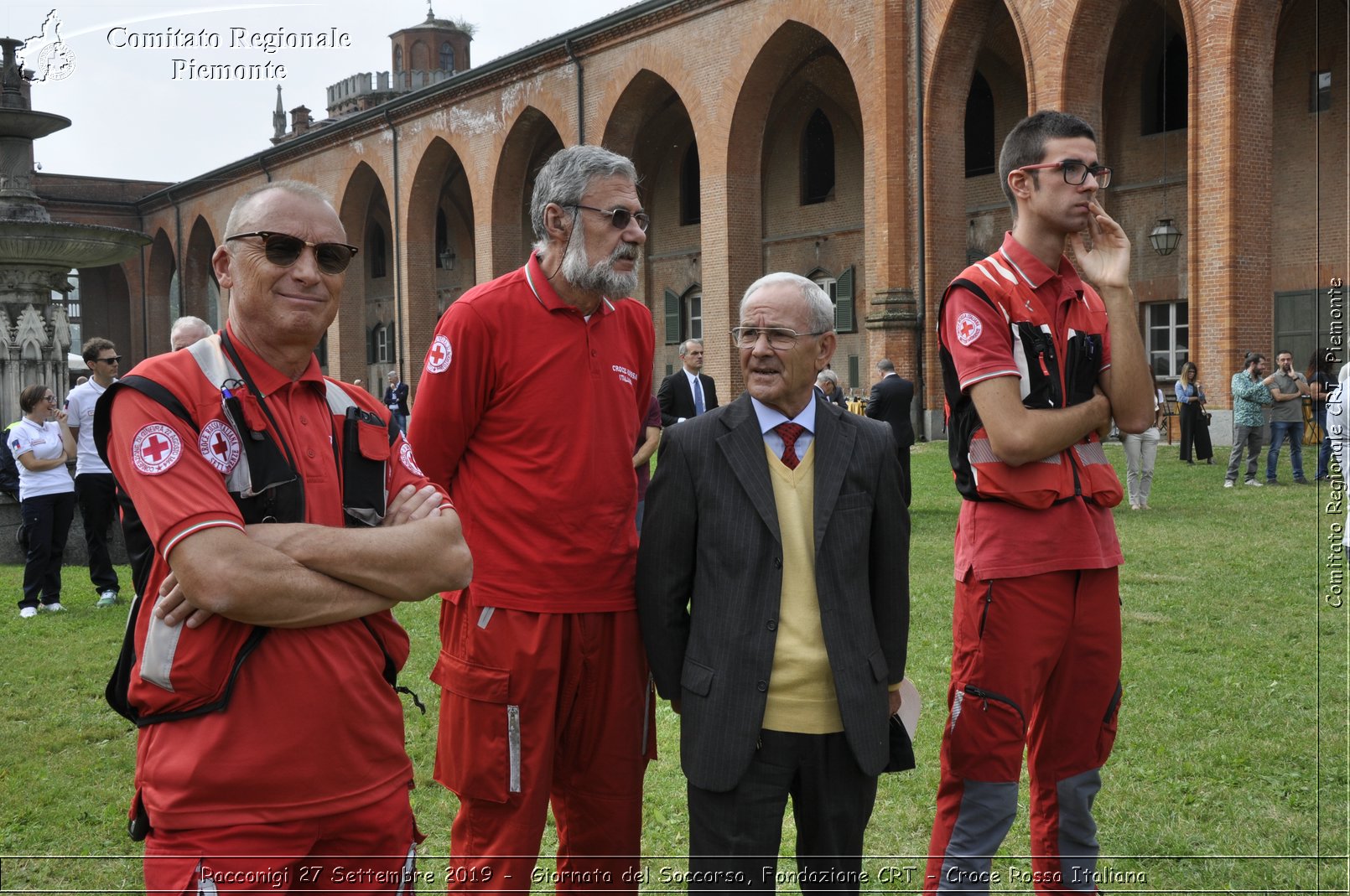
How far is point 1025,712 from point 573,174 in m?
1.89

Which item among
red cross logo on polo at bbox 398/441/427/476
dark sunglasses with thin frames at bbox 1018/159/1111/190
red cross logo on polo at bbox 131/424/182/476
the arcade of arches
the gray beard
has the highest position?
the arcade of arches

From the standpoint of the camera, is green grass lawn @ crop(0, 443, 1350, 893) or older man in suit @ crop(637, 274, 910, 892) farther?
green grass lawn @ crop(0, 443, 1350, 893)

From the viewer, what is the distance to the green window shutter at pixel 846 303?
28.1m

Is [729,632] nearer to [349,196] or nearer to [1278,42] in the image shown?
[1278,42]

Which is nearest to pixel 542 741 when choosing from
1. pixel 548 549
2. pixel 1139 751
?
pixel 548 549

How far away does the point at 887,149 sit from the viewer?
23125 mm

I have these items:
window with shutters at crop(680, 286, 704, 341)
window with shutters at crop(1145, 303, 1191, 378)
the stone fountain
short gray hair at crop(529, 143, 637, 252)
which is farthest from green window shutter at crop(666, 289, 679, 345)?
short gray hair at crop(529, 143, 637, 252)

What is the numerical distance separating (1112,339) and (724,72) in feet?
82.1

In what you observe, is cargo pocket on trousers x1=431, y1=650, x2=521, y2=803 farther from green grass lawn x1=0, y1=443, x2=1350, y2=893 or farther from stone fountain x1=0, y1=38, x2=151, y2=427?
stone fountain x1=0, y1=38, x2=151, y2=427

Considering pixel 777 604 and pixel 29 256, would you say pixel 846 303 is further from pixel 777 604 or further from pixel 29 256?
pixel 777 604

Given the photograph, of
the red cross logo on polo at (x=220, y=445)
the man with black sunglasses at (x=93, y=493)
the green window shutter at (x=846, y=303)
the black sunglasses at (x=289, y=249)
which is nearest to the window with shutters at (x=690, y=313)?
the green window shutter at (x=846, y=303)

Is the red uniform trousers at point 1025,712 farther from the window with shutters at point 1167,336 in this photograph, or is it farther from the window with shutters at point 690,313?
the window with shutters at point 690,313

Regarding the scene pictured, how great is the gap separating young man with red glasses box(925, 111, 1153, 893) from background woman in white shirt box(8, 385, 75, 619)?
838 centimetres

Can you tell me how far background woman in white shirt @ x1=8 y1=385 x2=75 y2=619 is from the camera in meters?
8.91
